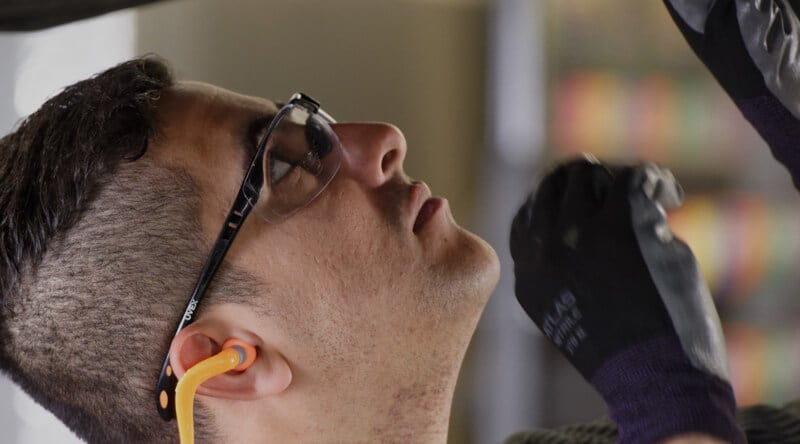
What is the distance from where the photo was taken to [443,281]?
3.84 feet

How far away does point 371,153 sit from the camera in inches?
48.6

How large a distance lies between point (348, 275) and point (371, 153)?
16 centimetres

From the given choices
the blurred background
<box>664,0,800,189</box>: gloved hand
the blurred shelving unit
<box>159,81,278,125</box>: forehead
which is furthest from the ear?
the blurred shelving unit

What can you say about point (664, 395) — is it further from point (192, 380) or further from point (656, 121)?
point (656, 121)

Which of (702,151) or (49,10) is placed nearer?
(49,10)

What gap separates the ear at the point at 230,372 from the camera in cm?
115

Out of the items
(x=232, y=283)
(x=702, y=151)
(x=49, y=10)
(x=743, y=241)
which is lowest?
(x=743, y=241)

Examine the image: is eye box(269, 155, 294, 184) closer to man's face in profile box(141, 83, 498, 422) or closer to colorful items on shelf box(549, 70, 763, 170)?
man's face in profile box(141, 83, 498, 422)

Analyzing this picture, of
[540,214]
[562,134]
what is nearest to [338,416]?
[540,214]

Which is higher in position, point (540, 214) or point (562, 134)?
point (540, 214)

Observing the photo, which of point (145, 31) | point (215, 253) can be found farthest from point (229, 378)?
point (145, 31)

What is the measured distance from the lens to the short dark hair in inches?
46.3

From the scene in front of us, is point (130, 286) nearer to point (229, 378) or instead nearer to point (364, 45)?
point (229, 378)

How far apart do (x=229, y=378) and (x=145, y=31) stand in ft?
4.72
